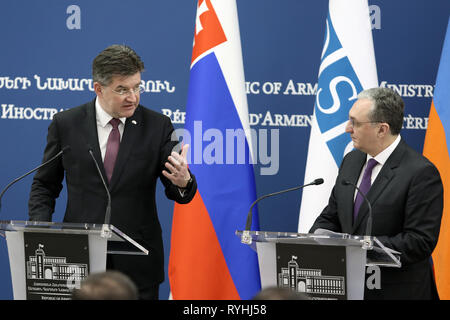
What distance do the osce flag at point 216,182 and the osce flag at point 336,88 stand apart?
0.42 m

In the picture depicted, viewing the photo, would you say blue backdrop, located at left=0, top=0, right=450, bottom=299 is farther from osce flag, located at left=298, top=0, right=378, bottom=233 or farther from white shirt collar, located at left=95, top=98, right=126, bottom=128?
white shirt collar, located at left=95, top=98, right=126, bottom=128

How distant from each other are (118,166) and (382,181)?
1.27m

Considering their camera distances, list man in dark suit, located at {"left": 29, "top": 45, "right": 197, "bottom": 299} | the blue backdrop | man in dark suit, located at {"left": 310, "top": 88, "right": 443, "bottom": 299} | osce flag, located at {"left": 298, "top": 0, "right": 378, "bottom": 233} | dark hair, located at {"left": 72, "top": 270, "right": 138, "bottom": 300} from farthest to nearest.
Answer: the blue backdrop < osce flag, located at {"left": 298, "top": 0, "right": 378, "bottom": 233} < man in dark suit, located at {"left": 29, "top": 45, "right": 197, "bottom": 299} < man in dark suit, located at {"left": 310, "top": 88, "right": 443, "bottom": 299} < dark hair, located at {"left": 72, "top": 270, "right": 138, "bottom": 300}

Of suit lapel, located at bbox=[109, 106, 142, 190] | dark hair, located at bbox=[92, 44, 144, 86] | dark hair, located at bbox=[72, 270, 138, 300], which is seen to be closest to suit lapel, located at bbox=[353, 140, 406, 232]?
suit lapel, located at bbox=[109, 106, 142, 190]

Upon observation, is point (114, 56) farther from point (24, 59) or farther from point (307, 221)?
point (24, 59)

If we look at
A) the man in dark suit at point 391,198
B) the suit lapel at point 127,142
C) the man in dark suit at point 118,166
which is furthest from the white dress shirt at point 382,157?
the suit lapel at point 127,142

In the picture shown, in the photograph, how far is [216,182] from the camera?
13.8 feet

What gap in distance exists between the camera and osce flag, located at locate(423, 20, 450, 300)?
3.99 m

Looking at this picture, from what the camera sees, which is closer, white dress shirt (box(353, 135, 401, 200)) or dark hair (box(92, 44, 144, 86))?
dark hair (box(92, 44, 144, 86))

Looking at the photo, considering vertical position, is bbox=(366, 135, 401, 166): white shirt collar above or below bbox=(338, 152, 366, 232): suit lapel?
above

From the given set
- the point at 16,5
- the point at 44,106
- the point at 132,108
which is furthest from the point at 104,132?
the point at 16,5

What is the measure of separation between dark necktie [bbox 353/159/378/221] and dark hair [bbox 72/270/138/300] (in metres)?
1.80

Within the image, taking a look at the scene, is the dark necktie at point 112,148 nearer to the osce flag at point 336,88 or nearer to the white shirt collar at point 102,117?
the white shirt collar at point 102,117

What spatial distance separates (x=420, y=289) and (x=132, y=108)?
162cm
